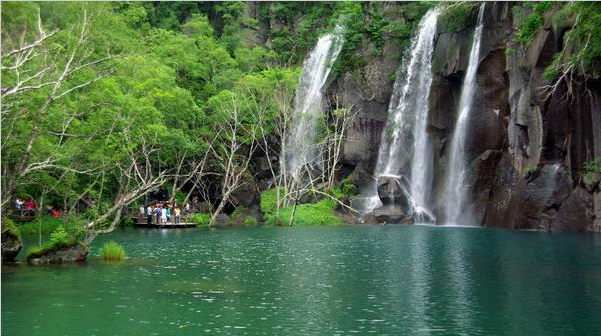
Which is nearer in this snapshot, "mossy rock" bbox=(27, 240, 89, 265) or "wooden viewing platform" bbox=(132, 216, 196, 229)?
"mossy rock" bbox=(27, 240, 89, 265)

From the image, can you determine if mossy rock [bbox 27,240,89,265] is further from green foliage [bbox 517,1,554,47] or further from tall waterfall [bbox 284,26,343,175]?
tall waterfall [bbox 284,26,343,175]

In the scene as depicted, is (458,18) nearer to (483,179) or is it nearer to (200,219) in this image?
(483,179)

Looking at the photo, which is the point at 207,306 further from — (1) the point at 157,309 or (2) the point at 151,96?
(2) the point at 151,96

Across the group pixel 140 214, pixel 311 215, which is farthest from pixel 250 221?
pixel 140 214

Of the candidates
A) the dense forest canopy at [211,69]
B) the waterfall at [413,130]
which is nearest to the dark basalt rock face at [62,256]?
the dense forest canopy at [211,69]

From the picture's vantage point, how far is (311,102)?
55.0 m

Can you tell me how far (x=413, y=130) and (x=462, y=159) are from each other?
5.52m

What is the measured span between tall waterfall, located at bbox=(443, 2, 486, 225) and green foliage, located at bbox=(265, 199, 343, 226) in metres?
8.40

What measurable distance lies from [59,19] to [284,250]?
93.6 feet

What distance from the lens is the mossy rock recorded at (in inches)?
935

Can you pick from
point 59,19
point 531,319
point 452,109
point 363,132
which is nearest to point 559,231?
point 452,109

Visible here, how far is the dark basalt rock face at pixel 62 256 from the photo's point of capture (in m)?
23.7

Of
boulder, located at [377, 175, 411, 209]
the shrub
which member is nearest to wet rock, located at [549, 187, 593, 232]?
the shrub

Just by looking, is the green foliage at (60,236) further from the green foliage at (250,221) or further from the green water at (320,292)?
the green foliage at (250,221)
